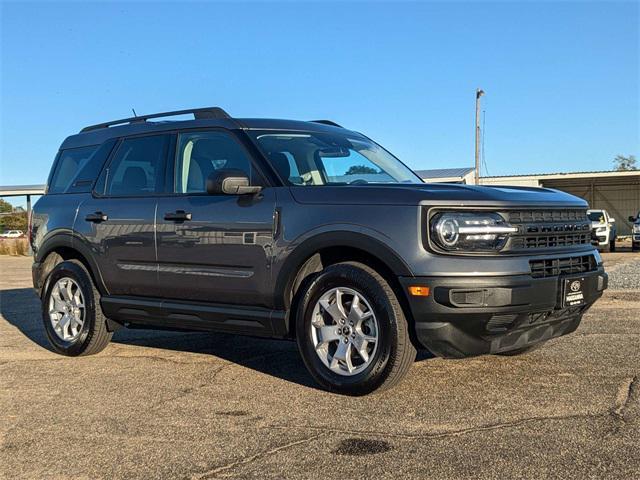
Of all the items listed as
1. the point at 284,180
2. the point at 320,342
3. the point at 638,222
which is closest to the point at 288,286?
the point at 320,342

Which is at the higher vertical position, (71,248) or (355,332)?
(71,248)

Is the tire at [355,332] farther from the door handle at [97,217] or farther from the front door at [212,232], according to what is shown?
the door handle at [97,217]

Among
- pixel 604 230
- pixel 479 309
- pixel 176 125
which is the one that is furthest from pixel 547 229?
pixel 604 230

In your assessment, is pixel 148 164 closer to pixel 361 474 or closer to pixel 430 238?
pixel 430 238

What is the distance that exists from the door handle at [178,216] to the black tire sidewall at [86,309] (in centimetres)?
119

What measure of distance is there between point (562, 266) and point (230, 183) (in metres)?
2.26

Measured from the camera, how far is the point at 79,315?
624 cm

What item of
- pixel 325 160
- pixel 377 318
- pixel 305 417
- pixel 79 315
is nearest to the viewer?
pixel 305 417

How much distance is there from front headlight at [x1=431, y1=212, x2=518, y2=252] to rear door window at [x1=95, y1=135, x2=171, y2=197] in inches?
98.0

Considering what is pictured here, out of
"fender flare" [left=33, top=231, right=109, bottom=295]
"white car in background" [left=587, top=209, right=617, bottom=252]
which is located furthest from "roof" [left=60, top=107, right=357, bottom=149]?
"white car in background" [left=587, top=209, right=617, bottom=252]

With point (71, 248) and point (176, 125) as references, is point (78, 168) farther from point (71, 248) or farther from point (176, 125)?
point (176, 125)

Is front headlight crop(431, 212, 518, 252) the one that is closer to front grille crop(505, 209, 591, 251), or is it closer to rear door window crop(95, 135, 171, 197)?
front grille crop(505, 209, 591, 251)

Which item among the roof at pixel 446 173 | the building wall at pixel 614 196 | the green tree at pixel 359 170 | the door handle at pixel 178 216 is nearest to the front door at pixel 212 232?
the door handle at pixel 178 216

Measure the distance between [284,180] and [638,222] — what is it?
2445cm
